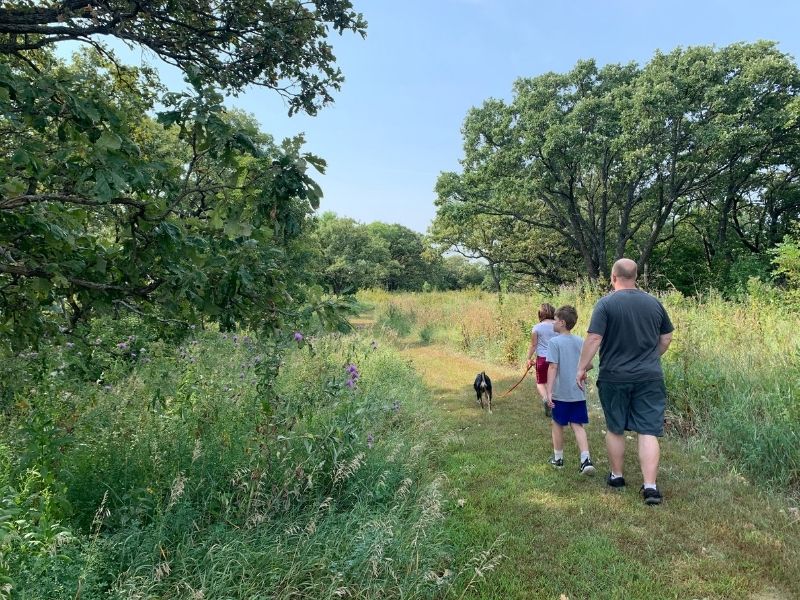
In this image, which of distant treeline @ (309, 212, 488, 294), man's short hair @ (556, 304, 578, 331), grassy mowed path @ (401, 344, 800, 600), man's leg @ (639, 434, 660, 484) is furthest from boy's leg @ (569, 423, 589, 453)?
distant treeline @ (309, 212, 488, 294)

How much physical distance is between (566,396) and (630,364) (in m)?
0.80

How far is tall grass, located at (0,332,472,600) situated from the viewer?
2.04m

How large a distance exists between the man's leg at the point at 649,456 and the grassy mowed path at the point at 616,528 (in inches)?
9.0

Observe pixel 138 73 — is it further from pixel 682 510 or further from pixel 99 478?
pixel 682 510

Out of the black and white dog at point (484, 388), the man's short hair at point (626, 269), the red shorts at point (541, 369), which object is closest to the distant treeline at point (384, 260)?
the black and white dog at point (484, 388)

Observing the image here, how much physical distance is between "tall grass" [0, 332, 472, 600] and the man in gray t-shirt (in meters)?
1.81

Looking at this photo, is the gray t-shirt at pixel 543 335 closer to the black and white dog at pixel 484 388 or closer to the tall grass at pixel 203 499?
the black and white dog at pixel 484 388

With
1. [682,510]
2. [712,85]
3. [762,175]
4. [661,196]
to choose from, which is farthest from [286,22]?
[762,175]

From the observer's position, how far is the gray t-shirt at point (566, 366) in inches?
176

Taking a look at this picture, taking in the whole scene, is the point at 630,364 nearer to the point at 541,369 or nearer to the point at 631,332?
the point at 631,332

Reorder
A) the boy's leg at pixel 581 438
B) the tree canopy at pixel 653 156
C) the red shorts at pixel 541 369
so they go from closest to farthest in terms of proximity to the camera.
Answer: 1. the boy's leg at pixel 581 438
2. the red shorts at pixel 541 369
3. the tree canopy at pixel 653 156

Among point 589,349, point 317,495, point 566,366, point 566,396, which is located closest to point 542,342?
point 566,366

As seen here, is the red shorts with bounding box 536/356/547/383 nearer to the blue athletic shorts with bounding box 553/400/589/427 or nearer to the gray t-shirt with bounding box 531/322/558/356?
the gray t-shirt with bounding box 531/322/558/356

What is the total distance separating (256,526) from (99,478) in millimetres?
1009
